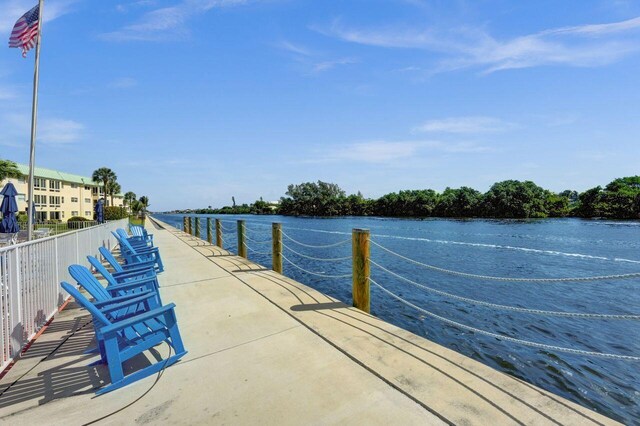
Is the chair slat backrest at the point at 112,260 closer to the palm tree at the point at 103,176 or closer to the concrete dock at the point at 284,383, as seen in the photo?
the concrete dock at the point at 284,383

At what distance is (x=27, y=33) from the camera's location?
988 centimetres

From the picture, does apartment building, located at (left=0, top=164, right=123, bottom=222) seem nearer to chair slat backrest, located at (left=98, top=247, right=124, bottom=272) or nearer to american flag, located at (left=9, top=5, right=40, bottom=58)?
american flag, located at (left=9, top=5, right=40, bottom=58)

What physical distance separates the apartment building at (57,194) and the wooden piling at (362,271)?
4807 cm

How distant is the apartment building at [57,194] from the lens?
44659 millimetres

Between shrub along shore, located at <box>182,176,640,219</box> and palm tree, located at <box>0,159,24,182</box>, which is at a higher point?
palm tree, located at <box>0,159,24,182</box>

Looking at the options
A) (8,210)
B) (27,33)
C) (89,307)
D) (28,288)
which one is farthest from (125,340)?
(8,210)

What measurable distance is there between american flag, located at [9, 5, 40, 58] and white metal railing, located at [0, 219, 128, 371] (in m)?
8.02

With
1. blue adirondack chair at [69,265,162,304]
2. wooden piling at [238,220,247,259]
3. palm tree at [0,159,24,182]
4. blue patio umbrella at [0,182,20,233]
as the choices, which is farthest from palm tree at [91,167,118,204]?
blue adirondack chair at [69,265,162,304]

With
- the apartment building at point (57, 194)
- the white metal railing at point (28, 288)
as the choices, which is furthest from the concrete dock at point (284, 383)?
the apartment building at point (57, 194)

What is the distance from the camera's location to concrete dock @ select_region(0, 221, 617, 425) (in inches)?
96.1

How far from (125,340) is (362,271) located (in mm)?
3206

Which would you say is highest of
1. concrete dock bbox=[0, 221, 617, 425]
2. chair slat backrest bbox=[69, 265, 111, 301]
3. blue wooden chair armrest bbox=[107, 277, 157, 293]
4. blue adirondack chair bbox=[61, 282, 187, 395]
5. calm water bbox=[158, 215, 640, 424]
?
chair slat backrest bbox=[69, 265, 111, 301]

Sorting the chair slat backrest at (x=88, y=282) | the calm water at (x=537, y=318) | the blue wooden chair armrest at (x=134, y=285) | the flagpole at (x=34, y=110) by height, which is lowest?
the calm water at (x=537, y=318)

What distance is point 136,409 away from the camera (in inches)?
101
